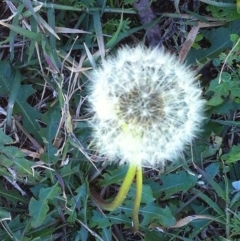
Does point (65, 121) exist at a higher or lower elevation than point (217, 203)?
higher

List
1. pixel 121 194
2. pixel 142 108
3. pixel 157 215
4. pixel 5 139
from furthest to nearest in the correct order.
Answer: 1. pixel 157 215
2. pixel 5 139
3. pixel 121 194
4. pixel 142 108

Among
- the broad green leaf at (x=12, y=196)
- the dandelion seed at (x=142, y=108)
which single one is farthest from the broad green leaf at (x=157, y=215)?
the broad green leaf at (x=12, y=196)

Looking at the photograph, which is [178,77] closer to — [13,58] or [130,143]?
[130,143]

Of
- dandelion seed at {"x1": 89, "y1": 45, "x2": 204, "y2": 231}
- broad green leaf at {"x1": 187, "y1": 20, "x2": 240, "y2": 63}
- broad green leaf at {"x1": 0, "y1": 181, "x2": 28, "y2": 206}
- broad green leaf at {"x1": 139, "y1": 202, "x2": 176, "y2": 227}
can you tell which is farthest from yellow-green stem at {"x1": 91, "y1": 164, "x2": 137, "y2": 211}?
broad green leaf at {"x1": 187, "y1": 20, "x2": 240, "y2": 63}

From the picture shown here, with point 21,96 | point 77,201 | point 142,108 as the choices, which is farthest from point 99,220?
point 142,108

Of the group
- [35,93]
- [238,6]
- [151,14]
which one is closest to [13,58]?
[35,93]

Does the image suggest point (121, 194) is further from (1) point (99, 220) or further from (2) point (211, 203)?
(2) point (211, 203)
